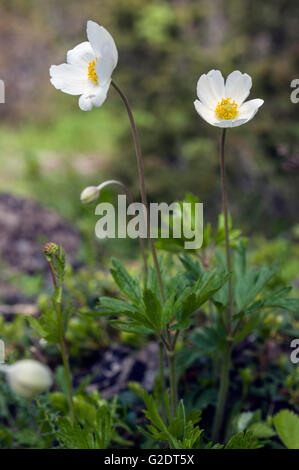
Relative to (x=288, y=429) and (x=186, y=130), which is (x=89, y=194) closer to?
(x=288, y=429)

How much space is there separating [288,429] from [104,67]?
77 cm

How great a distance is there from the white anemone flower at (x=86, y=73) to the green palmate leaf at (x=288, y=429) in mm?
711

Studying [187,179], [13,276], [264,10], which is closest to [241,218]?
[187,179]

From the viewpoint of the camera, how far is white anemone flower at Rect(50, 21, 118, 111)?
0.71m

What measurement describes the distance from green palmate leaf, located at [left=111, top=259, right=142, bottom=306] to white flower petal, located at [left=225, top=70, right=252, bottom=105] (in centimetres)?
38

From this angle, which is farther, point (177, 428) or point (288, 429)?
point (288, 429)

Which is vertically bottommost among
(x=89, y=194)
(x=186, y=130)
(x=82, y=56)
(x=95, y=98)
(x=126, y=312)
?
(x=126, y=312)

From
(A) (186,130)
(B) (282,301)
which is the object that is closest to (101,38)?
(B) (282,301)

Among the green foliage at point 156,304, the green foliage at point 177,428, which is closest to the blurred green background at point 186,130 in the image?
the green foliage at point 156,304

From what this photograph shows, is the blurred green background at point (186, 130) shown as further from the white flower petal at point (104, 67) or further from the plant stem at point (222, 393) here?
the white flower petal at point (104, 67)

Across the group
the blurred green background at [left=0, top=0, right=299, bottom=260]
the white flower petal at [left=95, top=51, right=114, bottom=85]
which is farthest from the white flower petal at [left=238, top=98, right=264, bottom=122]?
the blurred green background at [left=0, top=0, right=299, bottom=260]

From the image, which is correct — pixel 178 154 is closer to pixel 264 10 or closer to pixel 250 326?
pixel 264 10

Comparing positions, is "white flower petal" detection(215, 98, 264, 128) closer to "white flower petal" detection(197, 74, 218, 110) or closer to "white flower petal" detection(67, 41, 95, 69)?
"white flower petal" detection(197, 74, 218, 110)

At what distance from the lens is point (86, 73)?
799mm
